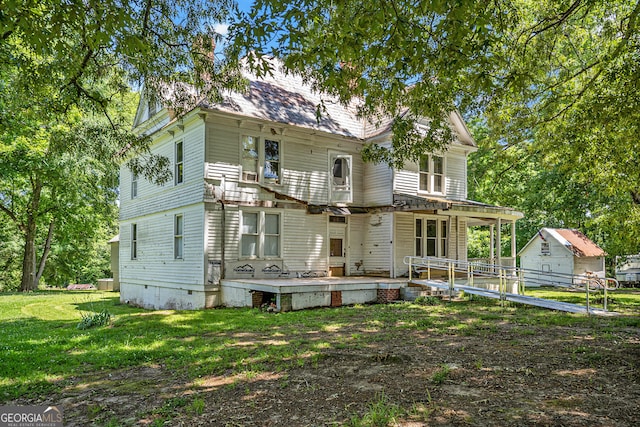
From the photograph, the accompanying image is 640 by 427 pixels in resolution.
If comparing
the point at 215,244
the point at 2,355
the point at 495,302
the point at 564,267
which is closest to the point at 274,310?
the point at 215,244

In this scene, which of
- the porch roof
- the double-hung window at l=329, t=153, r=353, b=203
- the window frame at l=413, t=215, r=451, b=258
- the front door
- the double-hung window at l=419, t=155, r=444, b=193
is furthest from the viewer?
the double-hung window at l=419, t=155, r=444, b=193

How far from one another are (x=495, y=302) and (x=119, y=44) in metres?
13.7

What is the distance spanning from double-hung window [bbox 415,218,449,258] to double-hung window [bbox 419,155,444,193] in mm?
1396

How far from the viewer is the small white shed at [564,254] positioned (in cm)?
2950

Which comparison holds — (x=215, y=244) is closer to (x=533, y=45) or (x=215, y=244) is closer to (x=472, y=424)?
(x=533, y=45)

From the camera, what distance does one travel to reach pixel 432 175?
19.7 m

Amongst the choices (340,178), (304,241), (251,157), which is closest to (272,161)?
(251,157)

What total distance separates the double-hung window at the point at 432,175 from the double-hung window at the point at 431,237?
1396 millimetres

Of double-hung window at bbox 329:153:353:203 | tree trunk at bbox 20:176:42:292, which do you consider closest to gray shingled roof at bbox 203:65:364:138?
double-hung window at bbox 329:153:353:203

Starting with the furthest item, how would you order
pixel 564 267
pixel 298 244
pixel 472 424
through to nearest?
1. pixel 564 267
2. pixel 298 244
3. pixel 472 424

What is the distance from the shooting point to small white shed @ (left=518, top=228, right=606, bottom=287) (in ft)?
96.8

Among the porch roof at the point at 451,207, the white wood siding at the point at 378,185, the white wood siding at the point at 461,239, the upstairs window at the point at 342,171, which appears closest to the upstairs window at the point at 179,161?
the upstairs window at the point at 342,171

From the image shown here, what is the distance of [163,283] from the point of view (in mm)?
17438

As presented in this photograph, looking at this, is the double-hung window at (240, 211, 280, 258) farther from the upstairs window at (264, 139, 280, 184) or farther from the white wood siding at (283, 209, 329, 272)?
the upstairs window at (264, 139, 280, 184)
